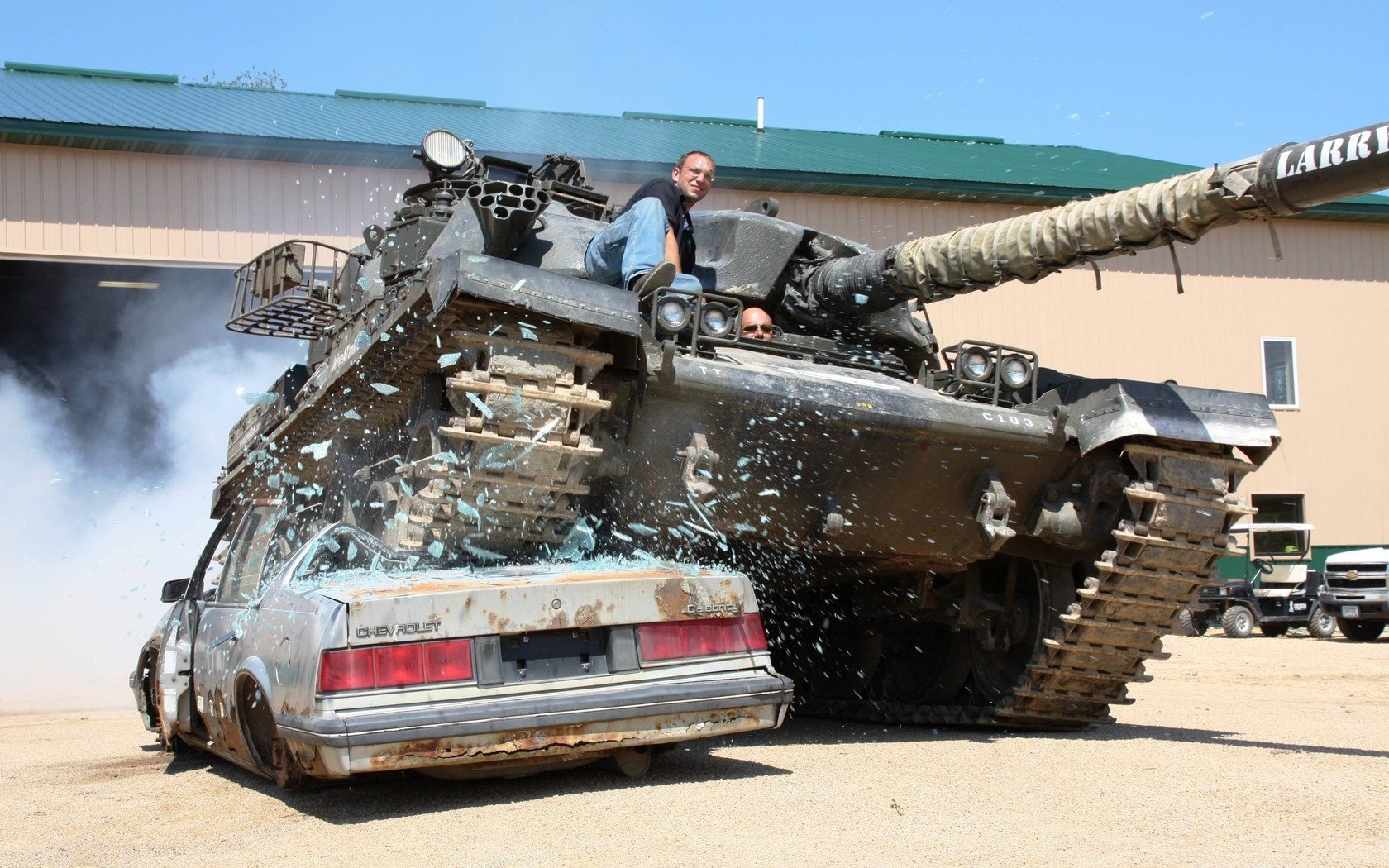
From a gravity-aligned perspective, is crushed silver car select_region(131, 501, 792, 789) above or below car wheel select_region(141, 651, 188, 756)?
above

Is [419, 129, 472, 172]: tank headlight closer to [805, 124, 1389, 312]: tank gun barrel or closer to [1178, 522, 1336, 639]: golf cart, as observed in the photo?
[805, 124, 1389, 312]: tank gun barrel

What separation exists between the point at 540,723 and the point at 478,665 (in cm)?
28

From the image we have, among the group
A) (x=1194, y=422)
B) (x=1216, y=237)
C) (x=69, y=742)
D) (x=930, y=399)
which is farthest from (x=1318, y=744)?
(x=1216, y=237)

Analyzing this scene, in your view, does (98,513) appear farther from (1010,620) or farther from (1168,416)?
(1168,416)

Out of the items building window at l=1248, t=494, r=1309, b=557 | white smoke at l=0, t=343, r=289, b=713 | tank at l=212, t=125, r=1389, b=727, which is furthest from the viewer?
building window at l=1248, t=494, r=1309, b=557

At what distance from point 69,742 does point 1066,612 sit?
5599mm

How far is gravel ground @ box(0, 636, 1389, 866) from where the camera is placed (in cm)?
403

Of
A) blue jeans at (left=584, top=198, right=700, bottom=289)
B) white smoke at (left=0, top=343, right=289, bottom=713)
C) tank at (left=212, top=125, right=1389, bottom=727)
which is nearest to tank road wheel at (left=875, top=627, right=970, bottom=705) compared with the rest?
tank at (left=212, top=125, right=1389, bottom=727)

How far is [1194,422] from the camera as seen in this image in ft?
22.0

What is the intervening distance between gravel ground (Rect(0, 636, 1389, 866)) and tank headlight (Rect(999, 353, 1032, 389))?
170cm

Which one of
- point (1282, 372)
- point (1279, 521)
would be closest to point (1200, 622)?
point (1279, 521)

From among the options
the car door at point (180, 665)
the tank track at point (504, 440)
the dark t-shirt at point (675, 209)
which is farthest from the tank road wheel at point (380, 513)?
the dark t-shirt at point (675, 209)

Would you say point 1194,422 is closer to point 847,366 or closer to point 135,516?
point 847,366

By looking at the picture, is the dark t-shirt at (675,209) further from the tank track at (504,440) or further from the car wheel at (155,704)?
the car wheel at (155,704)
